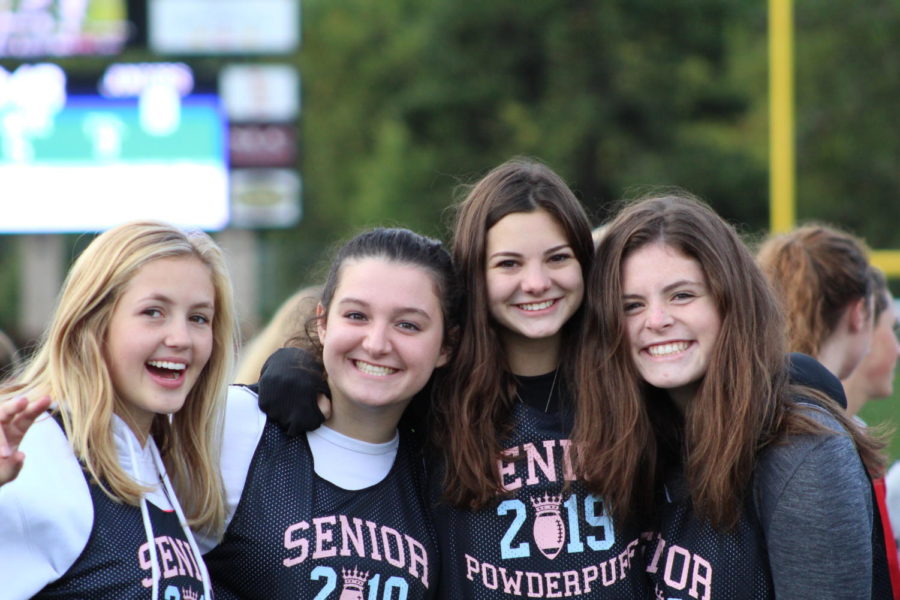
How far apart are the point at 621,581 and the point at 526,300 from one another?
2.33 ft

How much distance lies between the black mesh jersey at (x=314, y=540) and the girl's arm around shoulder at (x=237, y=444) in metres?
0.02

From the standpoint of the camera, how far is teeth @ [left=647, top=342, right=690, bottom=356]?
2703 mm

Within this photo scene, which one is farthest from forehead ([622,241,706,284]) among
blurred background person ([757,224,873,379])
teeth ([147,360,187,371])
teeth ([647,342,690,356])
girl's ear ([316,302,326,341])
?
teeth ([147,360,187,371])

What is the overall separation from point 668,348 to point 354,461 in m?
0.81

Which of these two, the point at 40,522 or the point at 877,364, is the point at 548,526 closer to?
the point at 40,522

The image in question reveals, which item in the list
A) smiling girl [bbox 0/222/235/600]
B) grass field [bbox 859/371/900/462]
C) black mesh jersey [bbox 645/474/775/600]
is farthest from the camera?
grass field [bbox 859/371/900/462]

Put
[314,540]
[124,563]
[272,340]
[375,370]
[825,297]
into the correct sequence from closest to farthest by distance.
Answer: [124,563] → [314,540] → [375,370] → [825,297] → [272,340]

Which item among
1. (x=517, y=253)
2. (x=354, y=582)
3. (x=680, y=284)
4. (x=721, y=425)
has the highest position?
(x=517, y=253)

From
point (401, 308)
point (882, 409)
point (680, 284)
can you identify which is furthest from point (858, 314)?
point (882, 409)

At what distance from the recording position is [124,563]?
2350 millimetres

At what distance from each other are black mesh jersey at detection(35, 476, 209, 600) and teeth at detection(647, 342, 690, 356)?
1176mm

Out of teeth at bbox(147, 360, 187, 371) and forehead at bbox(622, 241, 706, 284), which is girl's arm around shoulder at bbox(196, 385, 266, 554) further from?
forehead at bbox(622, 241, 706, 284)

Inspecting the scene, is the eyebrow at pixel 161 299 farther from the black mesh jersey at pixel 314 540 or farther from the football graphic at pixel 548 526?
the football graphic at pixel 548 526

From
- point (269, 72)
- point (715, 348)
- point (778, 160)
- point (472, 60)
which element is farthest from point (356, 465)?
point (472, 60)
